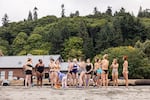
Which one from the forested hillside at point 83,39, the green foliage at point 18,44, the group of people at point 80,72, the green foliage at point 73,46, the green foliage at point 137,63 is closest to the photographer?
the group of people at point 80,72

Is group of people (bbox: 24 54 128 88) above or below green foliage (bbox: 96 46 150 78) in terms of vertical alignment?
below

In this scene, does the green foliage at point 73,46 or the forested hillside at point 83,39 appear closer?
the forested hillside at point 83,39

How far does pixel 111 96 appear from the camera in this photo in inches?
787

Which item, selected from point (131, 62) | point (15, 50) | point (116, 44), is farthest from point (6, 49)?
point (131, 62)

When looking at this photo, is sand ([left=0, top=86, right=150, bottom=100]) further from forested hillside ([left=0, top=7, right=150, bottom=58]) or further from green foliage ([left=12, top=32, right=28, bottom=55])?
green foliage ([left=12, top=32, right=28, bottom=55])

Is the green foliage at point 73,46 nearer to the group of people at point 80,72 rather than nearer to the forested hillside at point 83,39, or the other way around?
the forested hillside at point 83,39

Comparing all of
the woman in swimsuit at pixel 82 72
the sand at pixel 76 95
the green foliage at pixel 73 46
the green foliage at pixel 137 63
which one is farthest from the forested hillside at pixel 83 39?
the sand at pixel 76 95

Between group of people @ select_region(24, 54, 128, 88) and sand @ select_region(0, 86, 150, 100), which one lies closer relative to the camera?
sand @ select_region(0, 86, 150, 100)

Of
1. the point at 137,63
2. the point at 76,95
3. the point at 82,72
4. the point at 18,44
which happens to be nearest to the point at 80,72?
the point at 82,72

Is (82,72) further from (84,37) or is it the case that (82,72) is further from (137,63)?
(84,37)

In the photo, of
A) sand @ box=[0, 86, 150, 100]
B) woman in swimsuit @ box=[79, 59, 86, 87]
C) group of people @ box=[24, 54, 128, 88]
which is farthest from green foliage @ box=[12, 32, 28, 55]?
sand @ box=[0, 86, 150, 100]

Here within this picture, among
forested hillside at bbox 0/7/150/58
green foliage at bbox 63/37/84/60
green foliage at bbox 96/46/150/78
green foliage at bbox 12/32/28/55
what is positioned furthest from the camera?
green foliage at bbox 12/32/28/55

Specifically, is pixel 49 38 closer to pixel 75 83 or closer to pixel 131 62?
pixel 131 62

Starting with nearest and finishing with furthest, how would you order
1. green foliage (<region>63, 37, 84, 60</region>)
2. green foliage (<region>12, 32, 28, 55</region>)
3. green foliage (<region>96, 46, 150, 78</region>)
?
green foliage (<region>96, 46, 150, 78</region>) → green foliage (<region>63, 37, 84, 60</region>) → green foliage (<region>12, 32, 28, 55</region>)
